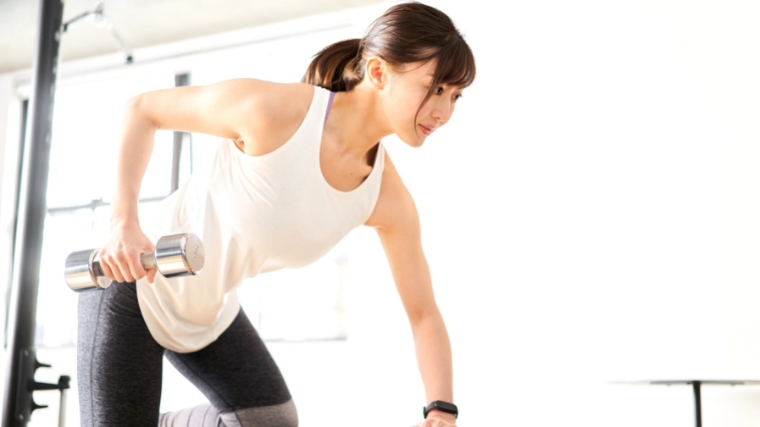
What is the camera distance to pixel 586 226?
10.8ft

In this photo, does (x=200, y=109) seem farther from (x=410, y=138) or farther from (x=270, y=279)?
(x=270, y=279)

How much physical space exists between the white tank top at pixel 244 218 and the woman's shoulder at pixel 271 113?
2 centimetres

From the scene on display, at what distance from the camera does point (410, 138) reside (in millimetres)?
1360

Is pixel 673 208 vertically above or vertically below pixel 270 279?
above

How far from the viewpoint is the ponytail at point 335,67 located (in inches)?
57.4

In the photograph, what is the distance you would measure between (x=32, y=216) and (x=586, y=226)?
94.8 inches

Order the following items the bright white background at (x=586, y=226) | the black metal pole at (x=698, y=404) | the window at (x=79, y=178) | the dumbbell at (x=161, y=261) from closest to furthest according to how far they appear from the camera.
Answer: the dumbbell at (x=161, y=261) → the black metal pole at (x=698, y=404) → the bright white background at (x=586, y=226) → the window at (x=79, y=178)

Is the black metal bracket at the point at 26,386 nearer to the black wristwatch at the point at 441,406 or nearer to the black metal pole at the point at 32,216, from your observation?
the black metal pole at the point at 32,216

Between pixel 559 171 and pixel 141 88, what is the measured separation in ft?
10.4

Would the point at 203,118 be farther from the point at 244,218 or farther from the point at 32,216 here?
the point at 32,216

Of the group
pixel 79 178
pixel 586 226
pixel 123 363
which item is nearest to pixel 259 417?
pixel 123 363

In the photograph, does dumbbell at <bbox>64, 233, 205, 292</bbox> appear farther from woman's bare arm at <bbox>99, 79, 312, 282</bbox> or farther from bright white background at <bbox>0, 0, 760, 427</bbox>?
bright white background at <bbox>0, 0, 760, 427</bbox>

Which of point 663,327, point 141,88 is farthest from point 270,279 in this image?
point 663,327

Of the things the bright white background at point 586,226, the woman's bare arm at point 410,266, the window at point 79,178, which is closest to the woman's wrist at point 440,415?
the woman's bare arm at point 410,266
